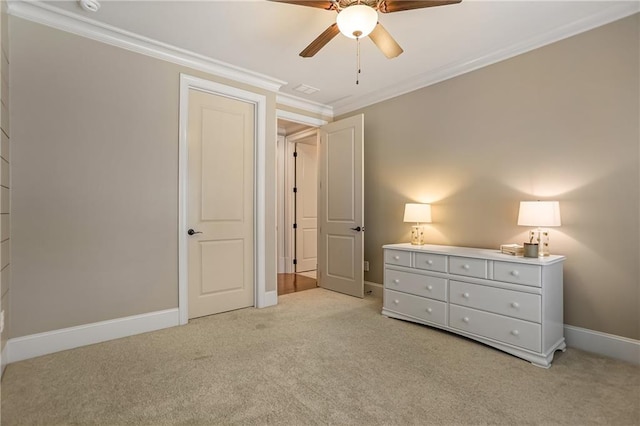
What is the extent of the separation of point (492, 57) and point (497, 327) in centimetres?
242

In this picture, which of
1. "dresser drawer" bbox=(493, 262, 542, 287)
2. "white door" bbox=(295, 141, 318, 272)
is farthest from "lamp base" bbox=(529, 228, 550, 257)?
"white door" bbox=(295, 141, 318, 272)

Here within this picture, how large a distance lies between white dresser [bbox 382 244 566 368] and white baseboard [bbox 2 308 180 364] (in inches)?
87.6

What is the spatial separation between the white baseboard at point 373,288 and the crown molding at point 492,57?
7.78 feet

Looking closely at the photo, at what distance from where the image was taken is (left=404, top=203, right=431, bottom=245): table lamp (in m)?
3.31

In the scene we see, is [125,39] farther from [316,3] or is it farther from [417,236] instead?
[417,236]

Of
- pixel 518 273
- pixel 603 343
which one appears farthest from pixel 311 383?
pixel 603 343

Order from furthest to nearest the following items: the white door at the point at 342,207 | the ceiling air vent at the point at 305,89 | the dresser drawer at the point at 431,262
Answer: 1. the white door at the point at 342,207
2. the ceiling air vent at the point at 305,89
3. the dresser drawer at the point at 431,262

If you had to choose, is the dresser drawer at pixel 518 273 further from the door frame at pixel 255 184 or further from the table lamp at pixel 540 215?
the door frame at pixel 255 184

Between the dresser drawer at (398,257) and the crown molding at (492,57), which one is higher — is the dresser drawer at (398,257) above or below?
below

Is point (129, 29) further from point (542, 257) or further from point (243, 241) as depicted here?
point (542, 257)

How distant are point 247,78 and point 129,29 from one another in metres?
1.16

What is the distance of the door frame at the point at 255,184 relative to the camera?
3.03m

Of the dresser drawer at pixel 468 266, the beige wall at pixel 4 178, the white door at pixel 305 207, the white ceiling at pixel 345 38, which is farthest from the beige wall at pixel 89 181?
the white door at pixel 305 207

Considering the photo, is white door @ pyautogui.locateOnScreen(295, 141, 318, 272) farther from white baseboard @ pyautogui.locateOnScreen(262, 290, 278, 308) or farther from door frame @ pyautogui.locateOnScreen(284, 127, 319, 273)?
white baseboard @ pyautogui.locateOnScreen(262, 290, 278, 308)
